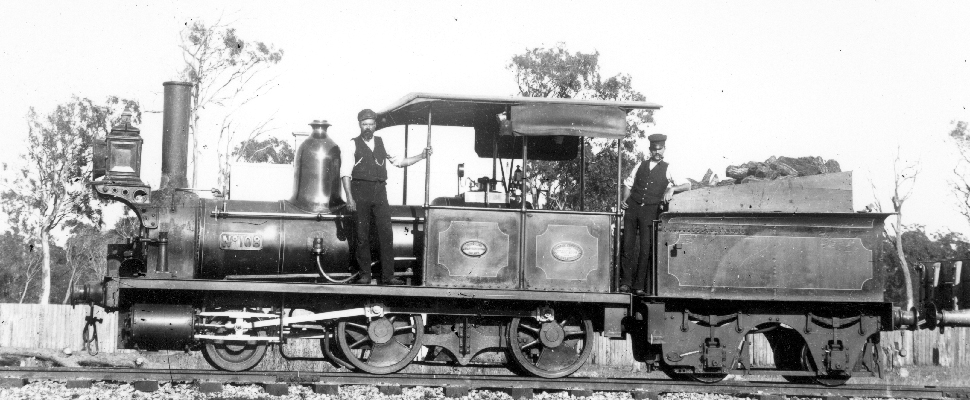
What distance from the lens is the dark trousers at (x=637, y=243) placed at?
9.88m

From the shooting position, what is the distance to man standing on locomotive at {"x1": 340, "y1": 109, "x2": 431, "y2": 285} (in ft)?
31.4

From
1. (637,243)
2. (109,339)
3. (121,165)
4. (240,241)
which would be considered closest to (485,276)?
(637,243)

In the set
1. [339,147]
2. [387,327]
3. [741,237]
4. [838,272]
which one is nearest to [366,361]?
[387,327]

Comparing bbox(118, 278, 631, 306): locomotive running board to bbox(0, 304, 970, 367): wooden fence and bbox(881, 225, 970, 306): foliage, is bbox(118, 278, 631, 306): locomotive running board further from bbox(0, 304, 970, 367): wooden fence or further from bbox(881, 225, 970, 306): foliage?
bbox(881, 225, 970, 306): foliage

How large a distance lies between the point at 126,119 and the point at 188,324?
2.13 metres

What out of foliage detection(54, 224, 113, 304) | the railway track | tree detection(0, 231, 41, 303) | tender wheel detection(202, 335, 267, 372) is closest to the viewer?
the railway track

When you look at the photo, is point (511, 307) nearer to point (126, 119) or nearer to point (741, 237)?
point (741, 237)

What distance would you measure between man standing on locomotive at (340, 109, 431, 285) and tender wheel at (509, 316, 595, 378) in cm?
151

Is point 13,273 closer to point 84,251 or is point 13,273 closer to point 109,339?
point 84,251

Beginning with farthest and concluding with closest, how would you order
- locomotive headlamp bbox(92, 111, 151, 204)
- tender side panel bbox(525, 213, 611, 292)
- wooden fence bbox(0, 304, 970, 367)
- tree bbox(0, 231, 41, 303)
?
tree bbox(0, 231, 41, 303) < wooden fence bbox(0, 304, 970, 367) < tender side panel bbox(525, 213, 611, 292) < locomotive headlamp bbox(92, 111, 151, 204)

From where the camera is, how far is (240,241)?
984 centimetres

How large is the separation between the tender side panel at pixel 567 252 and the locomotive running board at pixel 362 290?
14 cm

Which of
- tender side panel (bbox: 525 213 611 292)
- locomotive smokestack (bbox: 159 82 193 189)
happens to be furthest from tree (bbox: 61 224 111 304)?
tender side panel (bbox: 525 213 611 292)

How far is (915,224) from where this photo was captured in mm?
60531
